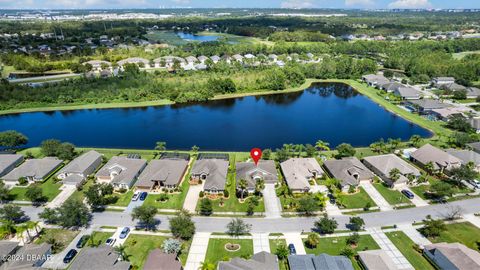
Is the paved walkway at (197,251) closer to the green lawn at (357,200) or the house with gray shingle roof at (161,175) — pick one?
the house with gray shingle roof at (161,175)

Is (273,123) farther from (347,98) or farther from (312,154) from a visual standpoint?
(347,98)

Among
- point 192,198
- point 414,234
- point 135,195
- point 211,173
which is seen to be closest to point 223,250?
point 192,198

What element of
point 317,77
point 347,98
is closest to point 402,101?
point 347,98

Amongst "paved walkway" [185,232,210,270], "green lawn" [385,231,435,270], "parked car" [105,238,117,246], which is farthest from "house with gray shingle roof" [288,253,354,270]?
"parked car" [105,238,117,246]

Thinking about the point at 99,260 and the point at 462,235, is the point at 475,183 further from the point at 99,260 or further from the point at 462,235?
the point at 99,260

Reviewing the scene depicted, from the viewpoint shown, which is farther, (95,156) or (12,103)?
(12,103)

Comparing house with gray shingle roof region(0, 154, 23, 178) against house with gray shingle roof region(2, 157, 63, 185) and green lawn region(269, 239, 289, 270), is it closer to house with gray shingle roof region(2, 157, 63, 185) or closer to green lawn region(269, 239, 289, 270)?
house with gray shingle roof region(2, 157, 63, 185)
